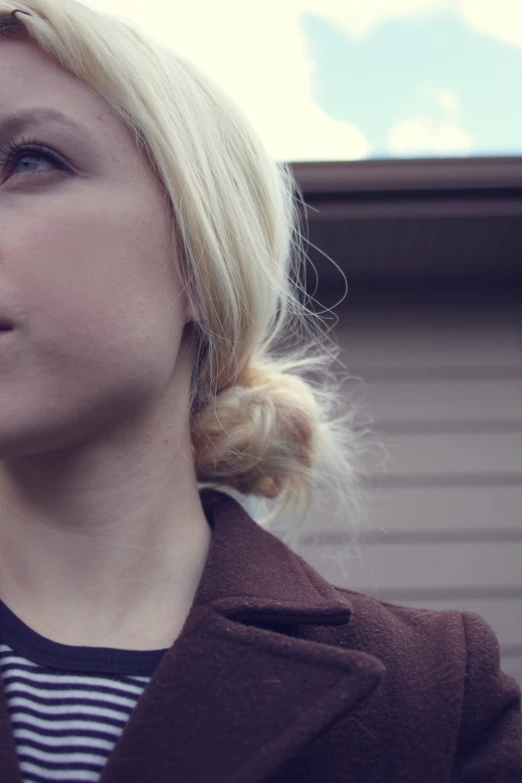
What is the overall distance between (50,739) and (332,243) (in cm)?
251

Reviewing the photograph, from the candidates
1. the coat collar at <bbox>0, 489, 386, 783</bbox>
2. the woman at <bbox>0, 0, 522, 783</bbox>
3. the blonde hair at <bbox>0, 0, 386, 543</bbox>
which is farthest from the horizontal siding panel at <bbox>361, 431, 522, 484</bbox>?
the coat collar at <bbox>0, 489, 386, 783</bbox>

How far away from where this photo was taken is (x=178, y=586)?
1181 mm

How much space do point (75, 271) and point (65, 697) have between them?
0.64 m

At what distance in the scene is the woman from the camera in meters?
0.97

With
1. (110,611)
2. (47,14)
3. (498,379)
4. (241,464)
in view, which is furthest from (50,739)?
(498,379)

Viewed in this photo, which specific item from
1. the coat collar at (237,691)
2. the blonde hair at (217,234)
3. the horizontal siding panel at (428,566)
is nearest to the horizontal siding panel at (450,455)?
the horizontal siding panel at (428,566)

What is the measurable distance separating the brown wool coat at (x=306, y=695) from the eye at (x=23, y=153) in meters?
0.72

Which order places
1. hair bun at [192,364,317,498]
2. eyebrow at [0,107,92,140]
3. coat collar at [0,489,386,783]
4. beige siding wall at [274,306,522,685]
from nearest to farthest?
coat collar at [0,489,386,783], eyebrow at [0,107,92,140], hair bun at [192,364,317,498], beige siding wall at [274,306,522,685]

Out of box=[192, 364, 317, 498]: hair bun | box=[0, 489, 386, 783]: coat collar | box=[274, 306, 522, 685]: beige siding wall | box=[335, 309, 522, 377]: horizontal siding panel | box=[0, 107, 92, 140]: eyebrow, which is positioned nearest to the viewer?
box=[0, 489, 386, 783]: coat collar

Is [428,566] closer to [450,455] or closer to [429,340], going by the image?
[450,455]

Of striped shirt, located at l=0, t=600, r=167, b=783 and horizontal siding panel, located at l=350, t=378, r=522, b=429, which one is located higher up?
horizontal siding panel, located at l=350, t=378, r=522, b=429

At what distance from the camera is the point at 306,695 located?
979mm

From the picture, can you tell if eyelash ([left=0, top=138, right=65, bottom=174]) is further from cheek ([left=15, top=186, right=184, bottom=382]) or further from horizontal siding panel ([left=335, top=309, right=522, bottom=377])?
horizontal siding panel ([left=335, top=309, right=522, bottom=377])

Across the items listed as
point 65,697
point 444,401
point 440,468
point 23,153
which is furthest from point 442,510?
point 23,153
